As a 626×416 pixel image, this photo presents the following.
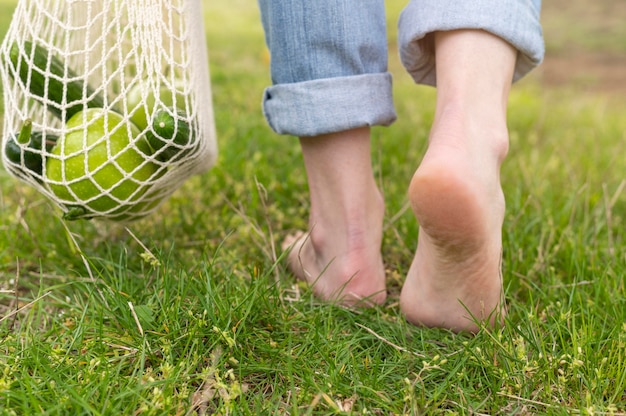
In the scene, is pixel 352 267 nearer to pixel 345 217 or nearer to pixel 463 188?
pixel 345 217

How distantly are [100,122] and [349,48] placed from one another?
48 cm

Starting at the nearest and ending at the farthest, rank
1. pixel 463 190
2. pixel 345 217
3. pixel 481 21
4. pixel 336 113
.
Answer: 1. pixel 463 190
2. pixel 481 21
3. pixel 336 113
4. pixel 345 217

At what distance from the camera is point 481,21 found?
1112mm

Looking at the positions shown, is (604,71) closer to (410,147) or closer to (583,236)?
(410,147)

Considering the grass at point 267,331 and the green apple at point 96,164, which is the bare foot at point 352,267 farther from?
the green apple at point 96,164

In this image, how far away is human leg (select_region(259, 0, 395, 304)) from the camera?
1.19 metres

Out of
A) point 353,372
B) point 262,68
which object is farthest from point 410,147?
point 262,68

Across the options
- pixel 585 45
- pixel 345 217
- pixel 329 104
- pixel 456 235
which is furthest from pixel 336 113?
pixel 585 45

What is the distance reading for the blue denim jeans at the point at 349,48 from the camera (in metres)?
1.13

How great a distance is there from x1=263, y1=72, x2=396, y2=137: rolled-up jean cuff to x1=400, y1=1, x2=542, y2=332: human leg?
0.37ft

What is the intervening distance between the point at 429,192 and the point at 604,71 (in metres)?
5.01

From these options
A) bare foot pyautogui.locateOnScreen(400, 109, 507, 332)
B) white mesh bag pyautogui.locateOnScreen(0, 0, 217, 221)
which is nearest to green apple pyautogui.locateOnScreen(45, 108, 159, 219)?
white mesh bag pyautogui.locateOnScreen(0, 0, 217, 221)

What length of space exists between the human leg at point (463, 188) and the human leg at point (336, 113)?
102 mm

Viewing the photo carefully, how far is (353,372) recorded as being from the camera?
1029mm
